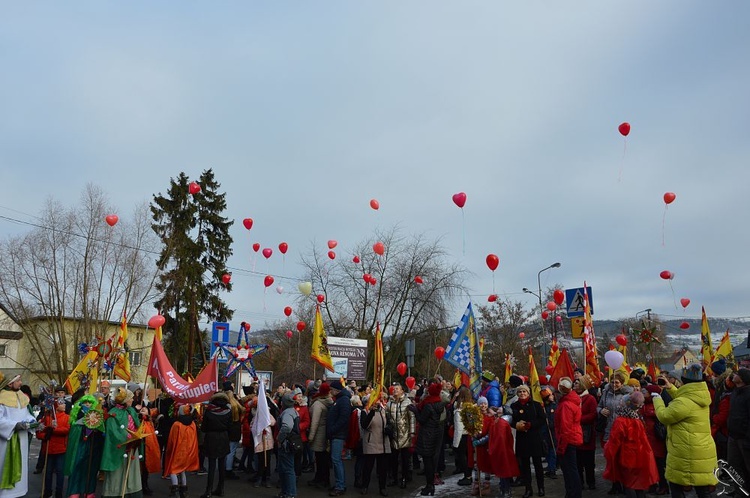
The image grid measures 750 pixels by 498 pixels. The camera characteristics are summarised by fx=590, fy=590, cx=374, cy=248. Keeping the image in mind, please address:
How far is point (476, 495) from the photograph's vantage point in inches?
403

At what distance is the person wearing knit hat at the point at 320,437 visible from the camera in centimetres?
1120

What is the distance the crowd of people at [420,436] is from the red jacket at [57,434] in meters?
0.02

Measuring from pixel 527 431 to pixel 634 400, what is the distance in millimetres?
1811

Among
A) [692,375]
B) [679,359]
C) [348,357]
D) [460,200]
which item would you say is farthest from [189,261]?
[679,359]

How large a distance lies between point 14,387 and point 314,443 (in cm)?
516

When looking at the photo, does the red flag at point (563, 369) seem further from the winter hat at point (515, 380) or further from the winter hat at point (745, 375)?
the winter hat at point (745, 375)

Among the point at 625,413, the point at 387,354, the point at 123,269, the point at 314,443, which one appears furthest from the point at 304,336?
the point at 625,413

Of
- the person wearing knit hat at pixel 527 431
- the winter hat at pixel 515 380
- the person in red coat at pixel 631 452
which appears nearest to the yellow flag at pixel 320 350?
the winter hat at pixel 515 380

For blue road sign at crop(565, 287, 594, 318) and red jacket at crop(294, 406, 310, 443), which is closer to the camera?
red jacket at crop(294, 406, 310, 443)

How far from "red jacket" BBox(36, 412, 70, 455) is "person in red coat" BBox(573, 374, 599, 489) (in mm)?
8866

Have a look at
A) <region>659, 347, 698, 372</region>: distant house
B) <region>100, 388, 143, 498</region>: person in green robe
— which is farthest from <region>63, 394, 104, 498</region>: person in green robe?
<region>659, 347, 698, 372</region>: distant house

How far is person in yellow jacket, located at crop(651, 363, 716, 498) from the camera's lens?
23.3ft

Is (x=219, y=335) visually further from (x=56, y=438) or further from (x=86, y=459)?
(x=86, y=459)

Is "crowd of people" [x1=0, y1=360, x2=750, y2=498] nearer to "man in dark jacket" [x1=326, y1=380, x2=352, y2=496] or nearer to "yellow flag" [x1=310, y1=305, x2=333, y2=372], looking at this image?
"man in dark jacket" [x1=326, y1=380, x2=352, y2=496]
